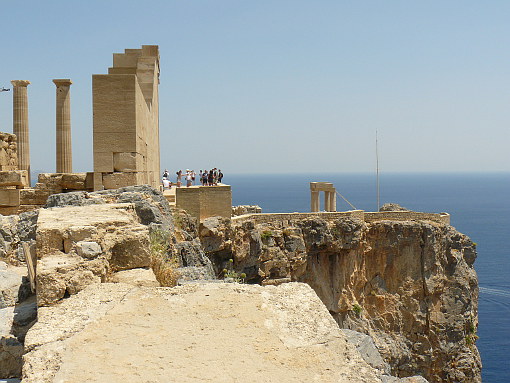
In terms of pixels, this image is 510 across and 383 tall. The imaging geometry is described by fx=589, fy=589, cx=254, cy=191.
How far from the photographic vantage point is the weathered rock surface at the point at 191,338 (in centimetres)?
Result: 364

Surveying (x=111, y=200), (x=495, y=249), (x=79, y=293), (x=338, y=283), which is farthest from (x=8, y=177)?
(x=495, y=249)

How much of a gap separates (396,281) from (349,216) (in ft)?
13.9

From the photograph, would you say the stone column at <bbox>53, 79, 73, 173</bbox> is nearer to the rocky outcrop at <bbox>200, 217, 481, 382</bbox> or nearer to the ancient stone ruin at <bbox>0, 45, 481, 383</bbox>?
the ancient stone ruin at <bbox>0, 45, 481, 383</bbox>

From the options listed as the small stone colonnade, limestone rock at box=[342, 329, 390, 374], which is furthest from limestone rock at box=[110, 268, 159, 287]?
the small stone colonnade

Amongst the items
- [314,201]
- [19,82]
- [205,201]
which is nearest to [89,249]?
[205,201]

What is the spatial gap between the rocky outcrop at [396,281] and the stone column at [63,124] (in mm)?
9144

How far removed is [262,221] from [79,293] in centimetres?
2085

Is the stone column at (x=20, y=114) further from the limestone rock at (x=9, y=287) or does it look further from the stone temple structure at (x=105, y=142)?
the limestone rock at (x=9, y=287)


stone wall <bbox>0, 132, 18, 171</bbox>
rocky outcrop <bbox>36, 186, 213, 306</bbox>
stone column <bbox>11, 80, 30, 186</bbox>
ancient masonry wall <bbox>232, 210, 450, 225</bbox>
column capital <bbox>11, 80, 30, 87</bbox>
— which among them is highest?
column capital <bbox>11, 80, 30, 87</bbox>

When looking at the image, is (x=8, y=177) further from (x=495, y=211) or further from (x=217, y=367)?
(x=495, y=211)

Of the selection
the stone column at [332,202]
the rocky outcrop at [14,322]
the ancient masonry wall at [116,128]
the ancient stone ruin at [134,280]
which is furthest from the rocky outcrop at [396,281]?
the rocky outcrop at [14,322]

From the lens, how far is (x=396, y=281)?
28.7 m

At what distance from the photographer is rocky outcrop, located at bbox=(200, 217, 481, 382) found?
86.7 feet

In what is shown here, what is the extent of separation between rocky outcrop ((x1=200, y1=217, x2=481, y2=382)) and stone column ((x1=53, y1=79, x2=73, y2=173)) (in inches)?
360
